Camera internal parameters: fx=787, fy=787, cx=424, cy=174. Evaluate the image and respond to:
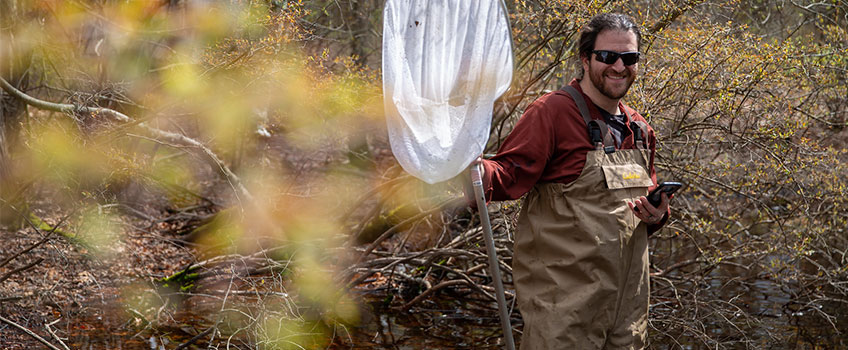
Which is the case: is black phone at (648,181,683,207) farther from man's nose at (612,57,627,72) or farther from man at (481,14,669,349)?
man's nose at (612,57,627,72)

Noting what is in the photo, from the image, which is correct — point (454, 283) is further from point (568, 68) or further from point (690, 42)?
point (690, 42)

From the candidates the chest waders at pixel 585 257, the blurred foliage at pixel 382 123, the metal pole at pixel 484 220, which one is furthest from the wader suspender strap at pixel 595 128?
the blurred foliage at pixel 382 123

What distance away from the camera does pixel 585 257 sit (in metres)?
2.41

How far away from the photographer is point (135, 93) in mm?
6406

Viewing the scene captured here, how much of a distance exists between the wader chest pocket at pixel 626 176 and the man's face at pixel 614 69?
0.23m

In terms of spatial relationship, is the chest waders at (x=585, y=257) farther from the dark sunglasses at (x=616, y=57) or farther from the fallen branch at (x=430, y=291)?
the fallen branch at (x=430, y=291)

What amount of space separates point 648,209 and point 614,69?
1.49ft

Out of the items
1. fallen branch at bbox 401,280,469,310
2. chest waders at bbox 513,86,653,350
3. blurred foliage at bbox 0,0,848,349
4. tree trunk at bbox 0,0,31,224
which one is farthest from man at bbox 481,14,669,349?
tree trunk at bbox 0,0,31,224

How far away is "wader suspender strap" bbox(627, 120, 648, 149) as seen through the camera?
2.62 metres

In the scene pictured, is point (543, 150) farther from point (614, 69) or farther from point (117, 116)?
point (117, 116)

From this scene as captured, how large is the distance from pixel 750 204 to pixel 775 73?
1780mm

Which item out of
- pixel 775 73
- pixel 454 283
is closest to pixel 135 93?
pixel 454 283

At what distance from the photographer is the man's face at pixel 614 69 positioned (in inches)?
98.2

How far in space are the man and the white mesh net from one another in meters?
0.17
